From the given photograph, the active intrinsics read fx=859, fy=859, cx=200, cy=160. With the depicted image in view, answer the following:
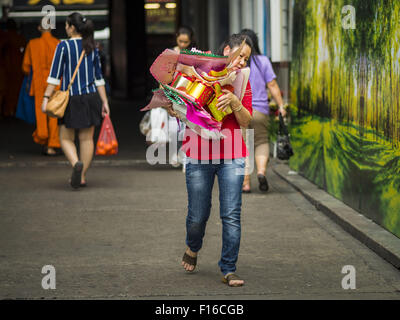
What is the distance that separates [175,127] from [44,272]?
582cm

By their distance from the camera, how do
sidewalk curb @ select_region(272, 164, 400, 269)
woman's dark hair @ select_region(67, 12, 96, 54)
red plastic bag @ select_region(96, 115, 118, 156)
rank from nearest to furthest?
1. sidewalk curb @ select_region(272, 164, 400, 269)
2. woman's dark hair @ select_region(67, 12, 96, 54)
3. red plastic bag @ select_region(96, 115, 118, 156)

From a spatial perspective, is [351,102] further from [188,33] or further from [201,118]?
[188,33]

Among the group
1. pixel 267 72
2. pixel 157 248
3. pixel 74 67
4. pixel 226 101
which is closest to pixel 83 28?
pixel 74 67

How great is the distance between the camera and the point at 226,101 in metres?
5.11

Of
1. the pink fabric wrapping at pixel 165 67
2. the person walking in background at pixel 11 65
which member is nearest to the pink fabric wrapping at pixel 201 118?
the pink fabric wrapping at pixel 165 67

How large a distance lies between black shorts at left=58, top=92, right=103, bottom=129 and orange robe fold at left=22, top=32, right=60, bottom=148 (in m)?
3.23

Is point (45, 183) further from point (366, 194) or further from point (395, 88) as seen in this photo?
point (395, 88)

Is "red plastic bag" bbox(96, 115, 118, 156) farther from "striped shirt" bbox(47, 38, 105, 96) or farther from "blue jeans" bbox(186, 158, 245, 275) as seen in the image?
"blue jeans" bbox(186, 158, 245, 275)

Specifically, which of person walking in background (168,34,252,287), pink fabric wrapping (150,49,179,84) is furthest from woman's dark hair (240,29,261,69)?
pink fabric wrapping (150,49,179,84)

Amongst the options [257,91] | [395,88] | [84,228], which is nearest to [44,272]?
[84,228]

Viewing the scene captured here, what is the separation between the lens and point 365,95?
7371 millimetres

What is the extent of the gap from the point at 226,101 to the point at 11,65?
16035 millimetres

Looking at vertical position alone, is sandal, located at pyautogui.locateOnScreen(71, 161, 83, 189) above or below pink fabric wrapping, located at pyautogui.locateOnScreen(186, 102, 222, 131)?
below

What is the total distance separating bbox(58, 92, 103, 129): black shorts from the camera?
9445 mm
